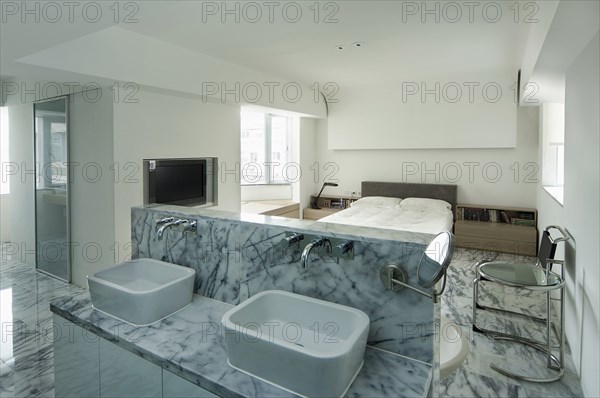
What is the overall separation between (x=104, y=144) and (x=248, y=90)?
191 centimetres

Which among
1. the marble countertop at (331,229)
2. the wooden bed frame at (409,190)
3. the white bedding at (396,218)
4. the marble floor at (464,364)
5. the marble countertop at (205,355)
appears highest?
the wooden bed frame at (409,190)

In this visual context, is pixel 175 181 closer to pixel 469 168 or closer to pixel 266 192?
pixel 266 192

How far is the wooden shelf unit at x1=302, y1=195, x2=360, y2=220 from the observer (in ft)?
21.0

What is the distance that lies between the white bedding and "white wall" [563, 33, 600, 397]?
5.67 feet

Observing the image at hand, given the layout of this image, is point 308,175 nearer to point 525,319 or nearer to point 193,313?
point 525,319

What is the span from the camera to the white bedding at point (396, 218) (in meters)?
4.40

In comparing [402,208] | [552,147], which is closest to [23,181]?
[402,208]

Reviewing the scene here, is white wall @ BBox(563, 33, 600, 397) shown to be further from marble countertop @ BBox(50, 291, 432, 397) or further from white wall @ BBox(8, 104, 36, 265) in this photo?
white wall @ BBox(8, 104, 36, 265)

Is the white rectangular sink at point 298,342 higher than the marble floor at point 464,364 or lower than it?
higher

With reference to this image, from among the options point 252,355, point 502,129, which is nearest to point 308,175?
point 502,129

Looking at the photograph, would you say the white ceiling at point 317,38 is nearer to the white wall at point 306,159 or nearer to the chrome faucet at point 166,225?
the chrome faucet at point 166,225

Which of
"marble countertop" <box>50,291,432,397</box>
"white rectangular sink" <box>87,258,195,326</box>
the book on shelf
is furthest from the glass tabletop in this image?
A: the book on shelf

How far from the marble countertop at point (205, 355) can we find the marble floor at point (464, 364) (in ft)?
3.78

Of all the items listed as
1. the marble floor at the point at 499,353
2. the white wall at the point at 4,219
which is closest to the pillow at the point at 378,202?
the marble floor at the point at 499,353
